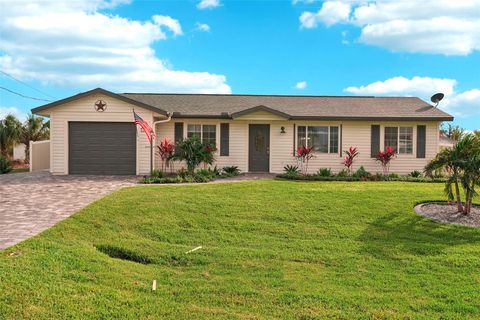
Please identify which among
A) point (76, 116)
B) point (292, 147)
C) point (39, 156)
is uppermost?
point (76, 116)

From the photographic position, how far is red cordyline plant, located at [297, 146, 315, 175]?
16.4m

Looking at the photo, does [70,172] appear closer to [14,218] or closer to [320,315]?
[14,218]

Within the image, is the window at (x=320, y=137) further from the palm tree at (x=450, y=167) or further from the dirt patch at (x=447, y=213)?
the palm tree at (x=450, y=167)

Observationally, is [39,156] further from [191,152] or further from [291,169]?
[291,169]

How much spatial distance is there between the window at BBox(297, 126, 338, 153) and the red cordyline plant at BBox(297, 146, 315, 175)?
40 cm

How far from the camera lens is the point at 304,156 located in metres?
16.6

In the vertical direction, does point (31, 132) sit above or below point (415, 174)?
above

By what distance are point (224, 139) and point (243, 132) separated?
89cm

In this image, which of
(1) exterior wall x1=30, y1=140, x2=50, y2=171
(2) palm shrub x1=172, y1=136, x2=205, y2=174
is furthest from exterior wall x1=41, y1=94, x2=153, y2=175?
(1) exterior wall x1=30, y1=140, x2=50, y2=171

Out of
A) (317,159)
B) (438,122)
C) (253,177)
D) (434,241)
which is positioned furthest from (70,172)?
(438,122)

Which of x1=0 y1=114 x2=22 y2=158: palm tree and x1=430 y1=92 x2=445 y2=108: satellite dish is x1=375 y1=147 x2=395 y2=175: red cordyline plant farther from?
x1=0 y1=114 x2=22 y2=158: palm tree

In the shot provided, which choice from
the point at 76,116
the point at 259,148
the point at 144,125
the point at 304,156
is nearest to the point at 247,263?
the point at 144,125

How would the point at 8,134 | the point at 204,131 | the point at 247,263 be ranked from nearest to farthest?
the point at 247,263
the point at 204,131
the point at 8,134

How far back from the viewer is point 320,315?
179 inches
